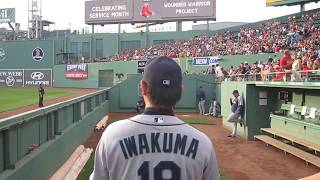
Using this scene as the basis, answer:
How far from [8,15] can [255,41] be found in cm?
4754

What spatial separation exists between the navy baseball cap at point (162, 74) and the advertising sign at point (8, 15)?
245ft

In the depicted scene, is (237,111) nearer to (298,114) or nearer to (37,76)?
(298,114)

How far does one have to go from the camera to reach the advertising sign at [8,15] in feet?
241

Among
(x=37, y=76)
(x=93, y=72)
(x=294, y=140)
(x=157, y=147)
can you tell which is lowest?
(x=294, y=140)

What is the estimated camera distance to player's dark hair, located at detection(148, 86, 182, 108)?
2730 mm

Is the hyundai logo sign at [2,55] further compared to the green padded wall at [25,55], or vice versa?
the hyundai logo sign at [2,55]

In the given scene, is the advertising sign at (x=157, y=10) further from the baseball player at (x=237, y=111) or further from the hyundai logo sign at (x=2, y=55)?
the baseball player at (x=237, y=111)

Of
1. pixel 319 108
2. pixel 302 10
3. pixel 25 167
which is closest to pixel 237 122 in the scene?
pixel 319 108

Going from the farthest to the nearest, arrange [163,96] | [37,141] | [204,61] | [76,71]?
[76,71], [204,61], [37,141], [163,96]

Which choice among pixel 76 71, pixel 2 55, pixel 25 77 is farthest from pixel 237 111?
pixel 2 55

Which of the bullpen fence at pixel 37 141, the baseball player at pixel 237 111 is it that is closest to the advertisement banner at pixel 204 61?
the baseball player at pixel 237 111

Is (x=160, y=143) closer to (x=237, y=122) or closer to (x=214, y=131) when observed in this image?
(x=237, y=122)

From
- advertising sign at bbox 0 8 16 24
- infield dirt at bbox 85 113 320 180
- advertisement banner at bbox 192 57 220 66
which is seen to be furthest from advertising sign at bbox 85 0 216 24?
infield dirt at bbox 85 113 320 180

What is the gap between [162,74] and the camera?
2.74 meters
